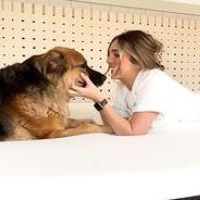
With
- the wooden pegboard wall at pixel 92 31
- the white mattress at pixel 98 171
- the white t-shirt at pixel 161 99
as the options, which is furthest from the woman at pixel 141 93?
the wooden pegboard wall at pixel 92 31

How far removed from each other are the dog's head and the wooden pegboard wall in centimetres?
56

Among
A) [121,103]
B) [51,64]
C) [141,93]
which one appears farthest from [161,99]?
[51,64]

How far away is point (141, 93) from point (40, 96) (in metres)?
0.42

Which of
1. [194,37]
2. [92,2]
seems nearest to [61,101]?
[92,2]

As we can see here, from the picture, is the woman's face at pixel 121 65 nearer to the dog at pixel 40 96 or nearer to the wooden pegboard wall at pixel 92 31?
the dog at pixel 40 96

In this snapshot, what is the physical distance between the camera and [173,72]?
2.66m

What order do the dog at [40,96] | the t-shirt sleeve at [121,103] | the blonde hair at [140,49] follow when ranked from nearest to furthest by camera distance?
the dog at [40,96] → the blonde hair at [140,49] → the t-shirt sleeve at [121,103]

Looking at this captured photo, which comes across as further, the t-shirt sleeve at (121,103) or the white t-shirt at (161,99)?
the t-shirt sleeve at (121,103)

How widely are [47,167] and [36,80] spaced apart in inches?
27.6

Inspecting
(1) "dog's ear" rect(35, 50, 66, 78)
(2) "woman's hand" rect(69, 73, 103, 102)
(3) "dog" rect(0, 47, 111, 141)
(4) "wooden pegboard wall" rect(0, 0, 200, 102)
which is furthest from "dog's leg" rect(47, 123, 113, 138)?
(4) "wooden pegboard wall" rect(0, 0, 200, 102)

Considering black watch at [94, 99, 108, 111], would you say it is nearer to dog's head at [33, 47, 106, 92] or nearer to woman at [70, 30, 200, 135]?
woman at [70, 30, 200, 135]

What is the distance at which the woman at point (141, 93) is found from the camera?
4.94 feet

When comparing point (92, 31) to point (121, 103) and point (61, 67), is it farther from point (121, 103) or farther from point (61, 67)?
point (61, 67)

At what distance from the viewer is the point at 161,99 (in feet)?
5.13
